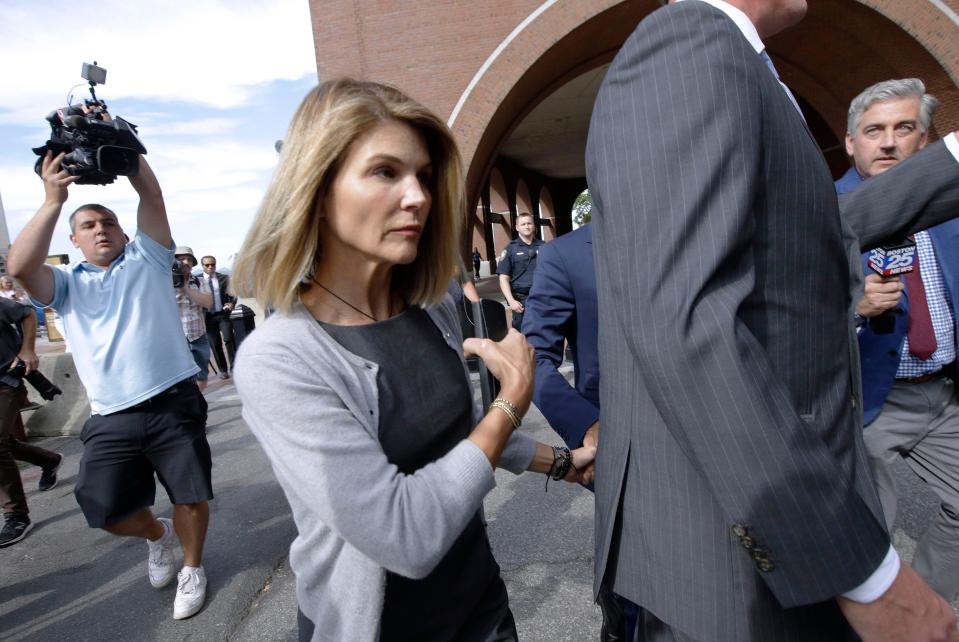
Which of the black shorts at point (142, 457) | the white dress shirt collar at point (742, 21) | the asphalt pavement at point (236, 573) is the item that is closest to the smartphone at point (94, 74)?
the black shorts at point (142, 457)

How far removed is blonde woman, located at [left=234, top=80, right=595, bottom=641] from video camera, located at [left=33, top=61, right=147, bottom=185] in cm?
218

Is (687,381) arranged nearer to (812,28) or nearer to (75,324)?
(75,324)

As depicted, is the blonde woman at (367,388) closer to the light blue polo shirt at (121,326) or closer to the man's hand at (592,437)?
the man's hand at (592,437)

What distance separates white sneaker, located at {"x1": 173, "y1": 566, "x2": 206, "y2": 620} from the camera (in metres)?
3.12

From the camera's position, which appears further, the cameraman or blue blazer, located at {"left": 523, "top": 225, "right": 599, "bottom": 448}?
the cameraman

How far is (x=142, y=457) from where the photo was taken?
3240 millimetres

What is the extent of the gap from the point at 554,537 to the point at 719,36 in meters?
3.08

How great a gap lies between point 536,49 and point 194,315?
8946mm

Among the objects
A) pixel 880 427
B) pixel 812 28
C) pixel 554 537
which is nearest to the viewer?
pixel 880 427

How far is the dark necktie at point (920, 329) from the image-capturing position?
228 centimetres

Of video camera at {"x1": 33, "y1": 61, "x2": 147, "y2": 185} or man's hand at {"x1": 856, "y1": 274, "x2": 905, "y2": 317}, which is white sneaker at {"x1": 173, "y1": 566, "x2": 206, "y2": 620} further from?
man's hand at {"x1": 856, "y1": 274, "x2": 905, "y2": 317}

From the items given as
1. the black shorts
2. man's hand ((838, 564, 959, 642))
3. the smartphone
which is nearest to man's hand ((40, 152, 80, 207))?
the smartphone

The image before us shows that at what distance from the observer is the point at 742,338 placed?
0.90 m

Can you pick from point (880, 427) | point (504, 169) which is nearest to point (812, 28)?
point (880, 427)
